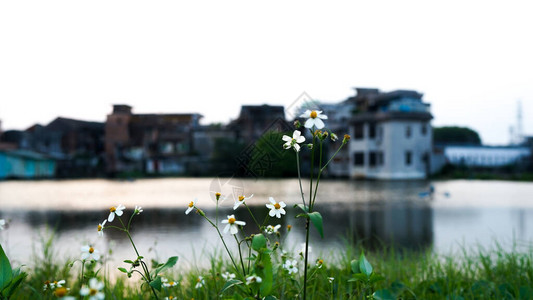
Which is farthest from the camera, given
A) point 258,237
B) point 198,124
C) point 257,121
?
point 198,124

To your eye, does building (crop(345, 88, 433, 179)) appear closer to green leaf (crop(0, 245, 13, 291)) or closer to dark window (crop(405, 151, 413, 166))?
dark window (crop(405, 151, 413, 166))

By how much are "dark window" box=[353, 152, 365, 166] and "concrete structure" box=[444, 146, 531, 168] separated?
5604mm

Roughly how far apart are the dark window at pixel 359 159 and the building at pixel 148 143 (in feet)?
35.7

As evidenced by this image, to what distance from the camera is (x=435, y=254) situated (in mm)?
2635

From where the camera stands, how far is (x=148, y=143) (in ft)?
92.9

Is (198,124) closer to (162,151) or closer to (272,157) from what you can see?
(162,151)

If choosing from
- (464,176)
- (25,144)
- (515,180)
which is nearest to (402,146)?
(464,176)

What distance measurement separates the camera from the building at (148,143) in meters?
27.3

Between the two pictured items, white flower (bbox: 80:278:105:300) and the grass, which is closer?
white flower (bbox: 80:278:105:300)

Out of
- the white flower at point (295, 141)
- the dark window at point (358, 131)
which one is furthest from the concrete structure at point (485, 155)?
the white flower at point (295, 141)

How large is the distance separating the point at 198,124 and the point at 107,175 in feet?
29.7

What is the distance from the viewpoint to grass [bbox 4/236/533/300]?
1837 millimetres

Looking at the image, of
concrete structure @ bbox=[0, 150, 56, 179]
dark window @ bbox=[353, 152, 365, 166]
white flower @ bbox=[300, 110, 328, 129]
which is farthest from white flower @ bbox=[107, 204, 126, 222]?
concrete structure @ bbox=[0, 150, 56, 179]

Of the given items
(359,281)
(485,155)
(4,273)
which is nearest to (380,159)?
(485,155)
